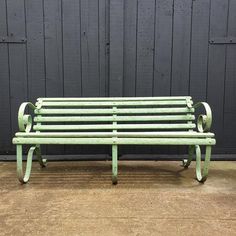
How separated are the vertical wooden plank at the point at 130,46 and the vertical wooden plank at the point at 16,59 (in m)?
1.04

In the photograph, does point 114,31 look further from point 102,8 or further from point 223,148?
point 223,148

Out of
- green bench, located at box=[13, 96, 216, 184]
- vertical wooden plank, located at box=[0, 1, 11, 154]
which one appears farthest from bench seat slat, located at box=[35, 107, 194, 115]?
vertical wooden plank, located at box=[0, 1, 11, 154]

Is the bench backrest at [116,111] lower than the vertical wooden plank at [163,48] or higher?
lower

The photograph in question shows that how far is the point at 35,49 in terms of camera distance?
350 cm

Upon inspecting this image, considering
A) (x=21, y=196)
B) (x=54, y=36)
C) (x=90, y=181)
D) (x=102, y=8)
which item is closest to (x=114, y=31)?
(x=102, y=8)

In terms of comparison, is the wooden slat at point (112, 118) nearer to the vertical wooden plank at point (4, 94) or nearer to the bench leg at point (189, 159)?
the bench leg at point (189, 159)

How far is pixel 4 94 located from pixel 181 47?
191 centimetres

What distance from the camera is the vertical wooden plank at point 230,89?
3.49 meters

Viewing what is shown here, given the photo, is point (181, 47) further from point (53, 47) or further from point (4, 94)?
point (4, 94)

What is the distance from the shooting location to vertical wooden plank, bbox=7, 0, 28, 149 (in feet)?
11.3

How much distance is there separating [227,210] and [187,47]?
1.83 metres

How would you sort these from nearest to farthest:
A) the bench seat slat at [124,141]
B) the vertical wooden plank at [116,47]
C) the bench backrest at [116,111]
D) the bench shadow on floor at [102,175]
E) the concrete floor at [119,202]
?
the concrete floor at [119,202] < the bench seat slat at [124,141] < the bench shadow on floor at [102,175] < the bench backrest at [116,111] < the vertical wooden plank at [116,47]

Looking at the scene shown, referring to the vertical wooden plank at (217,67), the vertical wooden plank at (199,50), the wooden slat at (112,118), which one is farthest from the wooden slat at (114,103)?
the vertical wooden plank at (217,67)

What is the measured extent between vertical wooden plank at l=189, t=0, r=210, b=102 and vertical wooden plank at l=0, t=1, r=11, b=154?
193 centimetres
